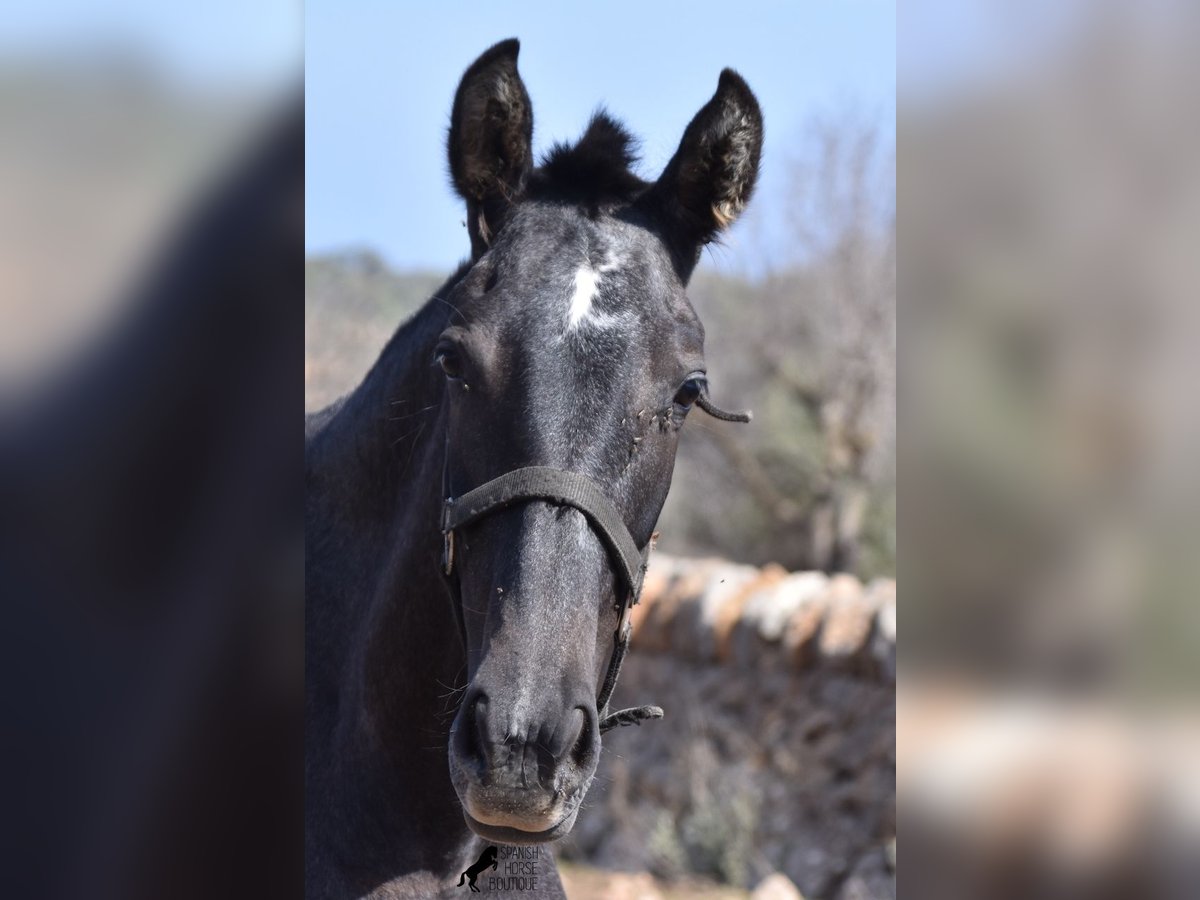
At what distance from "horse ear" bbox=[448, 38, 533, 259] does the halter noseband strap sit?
0.65m

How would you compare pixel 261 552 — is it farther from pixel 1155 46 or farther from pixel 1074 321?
Result: pixel 1155 46

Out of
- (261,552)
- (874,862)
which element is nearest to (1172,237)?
(261,552)

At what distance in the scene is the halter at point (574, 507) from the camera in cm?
203

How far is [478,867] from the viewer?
2.38 metres

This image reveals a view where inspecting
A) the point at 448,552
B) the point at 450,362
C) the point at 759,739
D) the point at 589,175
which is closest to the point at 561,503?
the point at 448,552

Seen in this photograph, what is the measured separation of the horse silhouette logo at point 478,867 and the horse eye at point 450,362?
3.43ft

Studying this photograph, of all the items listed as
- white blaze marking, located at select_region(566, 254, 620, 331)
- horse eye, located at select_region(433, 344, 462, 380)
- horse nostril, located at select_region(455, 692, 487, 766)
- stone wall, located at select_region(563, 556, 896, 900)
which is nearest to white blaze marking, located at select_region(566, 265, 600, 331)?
white blaze marking, located at select_region(566, 254, 620, 331)

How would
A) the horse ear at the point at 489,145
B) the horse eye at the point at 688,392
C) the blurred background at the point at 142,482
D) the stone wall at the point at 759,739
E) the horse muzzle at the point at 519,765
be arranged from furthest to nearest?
the stone wall at the point at 759,739 < the horse ear at the point at 489,145 < the horse eye at the point at 688,392 < the horse muzzle at the point at 519,765 < the blurred background at the point at 142,482

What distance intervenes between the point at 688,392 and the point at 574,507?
416 millimetres

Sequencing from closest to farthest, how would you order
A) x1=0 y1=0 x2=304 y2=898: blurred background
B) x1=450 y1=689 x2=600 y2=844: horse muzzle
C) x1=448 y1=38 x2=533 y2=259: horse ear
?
1. x1=0 y1=0 x2=304 y2=898: blurred background
2. x1=450 y1=689 x2=600 y2=844: horse muzzle
3. x1=448 y1=38 x2=533 y2=259: horse ear

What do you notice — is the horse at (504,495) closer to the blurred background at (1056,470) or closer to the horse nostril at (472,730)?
the horse nostril at (472,730)

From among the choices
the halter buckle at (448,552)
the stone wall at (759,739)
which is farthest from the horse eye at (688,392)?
the stone wall at (759,739)

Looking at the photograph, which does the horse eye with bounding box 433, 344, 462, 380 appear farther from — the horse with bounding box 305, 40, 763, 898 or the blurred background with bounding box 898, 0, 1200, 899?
the blurred background with bounding box 898, 0, 1200, 899

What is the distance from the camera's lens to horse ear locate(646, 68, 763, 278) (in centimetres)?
247
